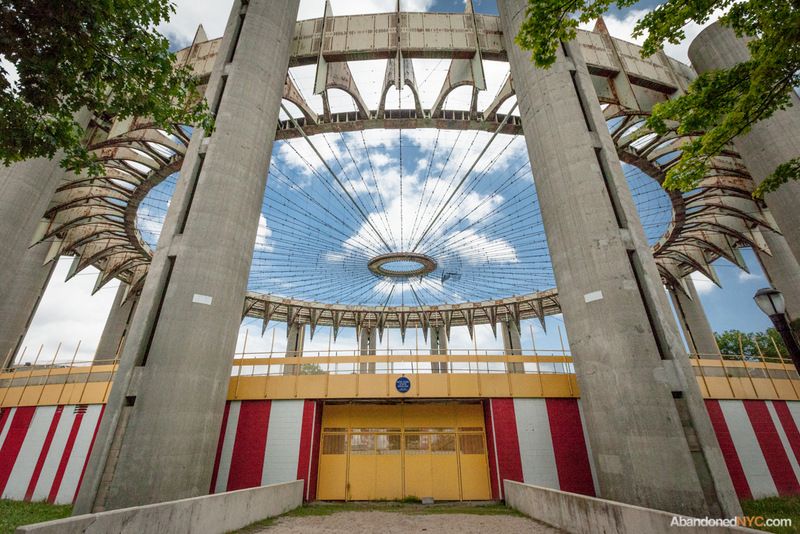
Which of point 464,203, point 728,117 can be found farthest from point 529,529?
point 464,203

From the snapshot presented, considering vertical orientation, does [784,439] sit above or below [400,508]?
above

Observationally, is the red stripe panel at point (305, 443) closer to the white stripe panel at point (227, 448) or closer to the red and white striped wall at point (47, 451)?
the white stripe panel at point (227, 448)

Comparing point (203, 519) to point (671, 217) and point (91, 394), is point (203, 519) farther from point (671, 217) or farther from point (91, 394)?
point (671, 217)

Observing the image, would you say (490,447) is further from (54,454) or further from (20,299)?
(20,299)

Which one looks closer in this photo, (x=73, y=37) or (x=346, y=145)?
(x=73, y=37)

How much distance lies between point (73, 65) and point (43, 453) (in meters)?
23.7

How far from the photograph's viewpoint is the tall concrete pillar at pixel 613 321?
41.5 feet

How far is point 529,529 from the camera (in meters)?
12.0

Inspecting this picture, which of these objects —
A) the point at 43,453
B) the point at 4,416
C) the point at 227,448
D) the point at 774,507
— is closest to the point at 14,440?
the point at 4,416

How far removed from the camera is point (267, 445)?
64.2 ft

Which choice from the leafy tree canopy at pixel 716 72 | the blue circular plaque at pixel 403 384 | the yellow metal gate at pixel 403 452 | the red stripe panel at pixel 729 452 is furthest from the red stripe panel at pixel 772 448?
the blue circular plaque at pixel 403 384

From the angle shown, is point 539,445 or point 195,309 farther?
point 539,445

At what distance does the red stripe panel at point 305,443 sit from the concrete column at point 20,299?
1181 inches

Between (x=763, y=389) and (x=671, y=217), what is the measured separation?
22.8 m
